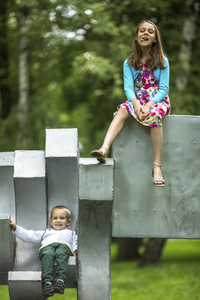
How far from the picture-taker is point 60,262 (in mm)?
5285

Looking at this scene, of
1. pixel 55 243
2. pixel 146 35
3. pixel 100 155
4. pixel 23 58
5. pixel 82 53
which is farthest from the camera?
pixel 23 58

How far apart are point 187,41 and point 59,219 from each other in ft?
26.5

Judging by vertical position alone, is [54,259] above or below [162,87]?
below

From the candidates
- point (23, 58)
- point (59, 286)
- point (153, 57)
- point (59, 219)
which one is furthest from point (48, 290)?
point (23, 58)

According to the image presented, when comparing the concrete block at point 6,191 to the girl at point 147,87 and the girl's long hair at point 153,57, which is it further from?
the girl's long hair at point 153,57

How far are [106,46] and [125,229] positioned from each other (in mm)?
7694

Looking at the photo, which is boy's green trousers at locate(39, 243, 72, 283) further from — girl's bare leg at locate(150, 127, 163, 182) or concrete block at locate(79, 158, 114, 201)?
girl's bare leg at locate(150, 127, 163, 182)

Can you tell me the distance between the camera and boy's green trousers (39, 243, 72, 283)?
5.23m

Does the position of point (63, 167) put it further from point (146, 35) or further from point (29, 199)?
point (146, 35)

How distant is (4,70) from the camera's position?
14.4 metres

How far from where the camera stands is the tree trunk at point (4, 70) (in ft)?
44.1

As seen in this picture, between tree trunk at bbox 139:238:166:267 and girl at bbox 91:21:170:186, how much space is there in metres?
9.53

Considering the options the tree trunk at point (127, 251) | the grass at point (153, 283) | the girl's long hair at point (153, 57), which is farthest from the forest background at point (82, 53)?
the girl's long hair at point (153, 57)

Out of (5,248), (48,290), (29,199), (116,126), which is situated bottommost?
(48,290)
